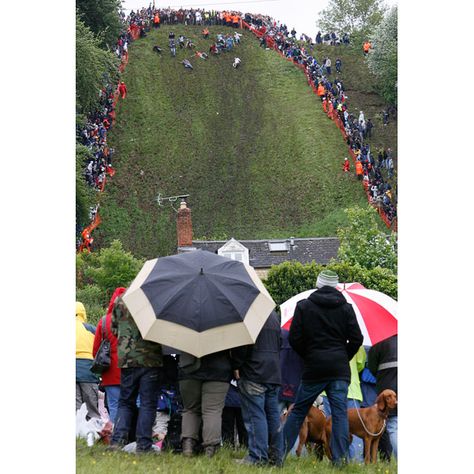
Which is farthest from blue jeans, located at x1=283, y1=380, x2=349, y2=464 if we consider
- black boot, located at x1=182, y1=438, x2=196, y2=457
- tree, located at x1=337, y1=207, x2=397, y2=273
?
tree, located at x1=337, y1=207, x2=397, y2=273

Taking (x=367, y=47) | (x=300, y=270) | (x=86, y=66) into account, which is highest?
(x=367, y=47)

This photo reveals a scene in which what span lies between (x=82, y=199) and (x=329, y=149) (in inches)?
828

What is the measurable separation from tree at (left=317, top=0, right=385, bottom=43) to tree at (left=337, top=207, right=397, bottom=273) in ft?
126

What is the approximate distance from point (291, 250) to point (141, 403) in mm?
27595

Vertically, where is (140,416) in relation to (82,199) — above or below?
below

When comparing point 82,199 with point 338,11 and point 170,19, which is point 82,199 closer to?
point 170,19

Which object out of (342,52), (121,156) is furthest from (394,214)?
(342,52)

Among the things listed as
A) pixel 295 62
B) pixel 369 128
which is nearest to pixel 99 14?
pixel 369 128

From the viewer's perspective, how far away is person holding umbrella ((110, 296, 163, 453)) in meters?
7.25

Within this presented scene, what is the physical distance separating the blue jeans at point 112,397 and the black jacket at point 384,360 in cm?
241

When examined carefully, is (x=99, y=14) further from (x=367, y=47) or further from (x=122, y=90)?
(x=367, y=47)

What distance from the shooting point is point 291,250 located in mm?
34719

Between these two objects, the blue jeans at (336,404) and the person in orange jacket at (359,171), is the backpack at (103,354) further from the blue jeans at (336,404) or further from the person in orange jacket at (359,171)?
the person in orange jacket at (359,171)

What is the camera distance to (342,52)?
6034 centimetres
